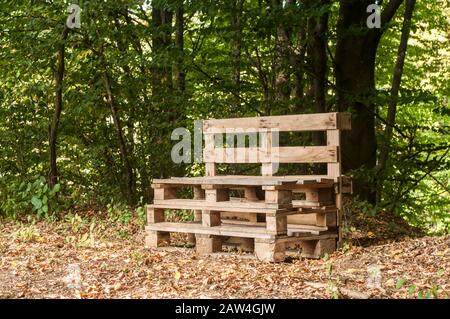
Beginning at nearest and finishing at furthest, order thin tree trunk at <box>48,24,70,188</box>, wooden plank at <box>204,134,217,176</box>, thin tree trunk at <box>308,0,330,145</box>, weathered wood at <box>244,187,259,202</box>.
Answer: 1. weathered wood at <box>244,187,259,202</box>
2. wooden plank at <box>204,134,217,176</box>
3. thin tree trunk at <box>308,0,330,145</box>
4. thin tree trunk at <box>48,24,70,188</box>

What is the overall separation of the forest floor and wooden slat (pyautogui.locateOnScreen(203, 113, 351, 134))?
55.4 inches

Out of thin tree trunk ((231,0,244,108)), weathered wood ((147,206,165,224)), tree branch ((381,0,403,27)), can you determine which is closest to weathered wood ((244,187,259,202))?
weathered wood ((147,206,165,224))

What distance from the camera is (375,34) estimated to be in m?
11.9

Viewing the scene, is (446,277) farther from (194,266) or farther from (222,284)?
(194,266)

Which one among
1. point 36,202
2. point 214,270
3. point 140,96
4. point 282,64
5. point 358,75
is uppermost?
point 282,64

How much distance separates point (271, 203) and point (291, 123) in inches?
48.7

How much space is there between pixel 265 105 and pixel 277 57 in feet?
2.81

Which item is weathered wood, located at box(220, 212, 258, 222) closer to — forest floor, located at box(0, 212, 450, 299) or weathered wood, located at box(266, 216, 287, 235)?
forest floor, located at box(0, 212, 450, 299)

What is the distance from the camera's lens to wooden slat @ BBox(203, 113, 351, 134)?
299 inches

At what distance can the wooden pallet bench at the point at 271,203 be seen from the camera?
708 centimetres

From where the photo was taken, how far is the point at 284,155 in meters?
7.96

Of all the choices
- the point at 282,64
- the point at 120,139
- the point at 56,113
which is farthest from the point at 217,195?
the point at 56,113

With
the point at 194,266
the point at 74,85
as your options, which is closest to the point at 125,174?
the point at 74,85

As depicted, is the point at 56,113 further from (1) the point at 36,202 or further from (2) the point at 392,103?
(2) the point at 392,103
